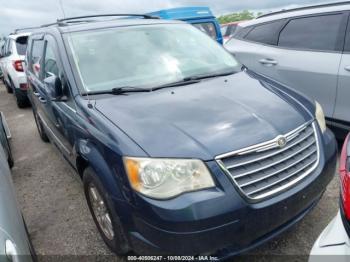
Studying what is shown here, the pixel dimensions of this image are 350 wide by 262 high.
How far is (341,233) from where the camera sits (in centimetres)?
135

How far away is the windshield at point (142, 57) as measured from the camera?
2686 mm

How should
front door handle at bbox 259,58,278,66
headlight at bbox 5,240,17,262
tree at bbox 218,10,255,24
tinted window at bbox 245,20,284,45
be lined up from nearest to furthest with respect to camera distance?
headlight at bbox 5,240,17,262
front door handle at bbox 259,58,278,66
tinted window at bbox 245,20,284,45
tree at bbox 218,10,255,24

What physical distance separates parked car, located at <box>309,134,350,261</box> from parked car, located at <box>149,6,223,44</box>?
8820 millimetres

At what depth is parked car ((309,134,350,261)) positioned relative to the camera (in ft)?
4.14

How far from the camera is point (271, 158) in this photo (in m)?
2.01

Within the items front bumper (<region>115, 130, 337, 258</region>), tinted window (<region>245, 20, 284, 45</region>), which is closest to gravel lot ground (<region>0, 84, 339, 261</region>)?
front bumper (<region>115, 130, 337, 258</region>)

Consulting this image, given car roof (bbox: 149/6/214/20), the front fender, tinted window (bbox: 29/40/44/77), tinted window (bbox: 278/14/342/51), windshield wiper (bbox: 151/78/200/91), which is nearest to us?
the front fender

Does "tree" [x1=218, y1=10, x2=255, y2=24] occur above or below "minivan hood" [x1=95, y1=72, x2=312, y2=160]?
below

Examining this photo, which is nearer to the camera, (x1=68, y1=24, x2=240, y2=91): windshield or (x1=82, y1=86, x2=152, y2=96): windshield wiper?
(x1=82, y1=86, x2=152, y2=96): windshield wiper

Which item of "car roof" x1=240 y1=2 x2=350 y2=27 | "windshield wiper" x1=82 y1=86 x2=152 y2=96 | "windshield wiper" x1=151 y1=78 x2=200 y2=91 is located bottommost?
"windshield wiper" x1=151 y1=78 x2=200 y2=91

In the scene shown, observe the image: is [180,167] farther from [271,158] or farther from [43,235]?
[43,235]

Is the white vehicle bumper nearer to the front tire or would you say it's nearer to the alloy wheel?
the front tire

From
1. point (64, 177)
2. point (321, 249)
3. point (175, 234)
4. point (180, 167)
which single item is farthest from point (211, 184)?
point (64, 177)

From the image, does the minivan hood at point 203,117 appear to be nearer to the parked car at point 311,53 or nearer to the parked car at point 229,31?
the parked car at point 311,53
